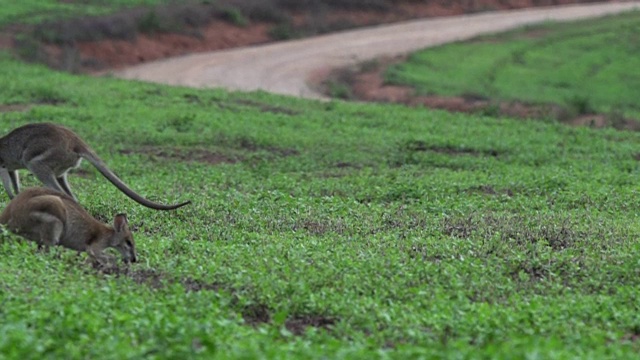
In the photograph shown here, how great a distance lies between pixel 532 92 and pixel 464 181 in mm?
15473

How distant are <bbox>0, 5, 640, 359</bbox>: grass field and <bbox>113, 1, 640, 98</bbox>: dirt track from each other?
9519 millimetres

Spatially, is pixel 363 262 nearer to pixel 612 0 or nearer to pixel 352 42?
pixel 352 42

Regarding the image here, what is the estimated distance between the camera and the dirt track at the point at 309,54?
109 feet

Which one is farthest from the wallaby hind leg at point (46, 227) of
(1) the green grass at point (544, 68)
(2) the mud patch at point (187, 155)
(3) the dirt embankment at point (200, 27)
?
(3) the dirt embankment at point (200, 27)

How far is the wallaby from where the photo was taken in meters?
11.4

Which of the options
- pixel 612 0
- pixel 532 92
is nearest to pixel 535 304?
pixel 532 92

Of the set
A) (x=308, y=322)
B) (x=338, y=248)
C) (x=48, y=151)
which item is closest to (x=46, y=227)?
(x=48, y=151)

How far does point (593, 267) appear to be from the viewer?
11406 mm

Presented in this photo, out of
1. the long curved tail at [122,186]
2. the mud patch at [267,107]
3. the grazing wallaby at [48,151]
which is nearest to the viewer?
the long curved tail at [122,186]

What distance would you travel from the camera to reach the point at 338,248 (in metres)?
11.9

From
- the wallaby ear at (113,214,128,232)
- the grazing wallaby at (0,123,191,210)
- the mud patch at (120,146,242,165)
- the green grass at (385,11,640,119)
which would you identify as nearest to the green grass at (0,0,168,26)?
the green grass at (385,11,640,119)

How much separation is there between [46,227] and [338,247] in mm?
2833

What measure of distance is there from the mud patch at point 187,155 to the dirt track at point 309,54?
10.3 metres

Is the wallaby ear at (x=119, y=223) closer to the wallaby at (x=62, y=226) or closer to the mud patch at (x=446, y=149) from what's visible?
the wallaby at (x=62, y=226)
